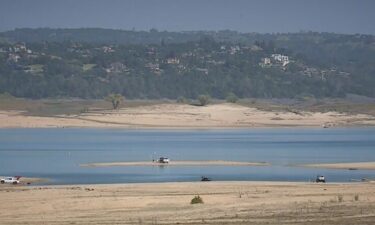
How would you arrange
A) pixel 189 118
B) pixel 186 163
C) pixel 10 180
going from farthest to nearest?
pixel 189 118 < pixel 186 163 < pixel 10 180

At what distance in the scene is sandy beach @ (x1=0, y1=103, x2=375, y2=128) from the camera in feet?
459

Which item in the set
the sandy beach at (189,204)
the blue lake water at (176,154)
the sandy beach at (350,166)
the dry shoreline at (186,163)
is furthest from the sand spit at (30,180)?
the sandy beach at (350,166)

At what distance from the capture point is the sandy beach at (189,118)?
459 ft

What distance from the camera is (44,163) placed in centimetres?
7138

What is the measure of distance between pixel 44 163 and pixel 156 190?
2537 centimetres

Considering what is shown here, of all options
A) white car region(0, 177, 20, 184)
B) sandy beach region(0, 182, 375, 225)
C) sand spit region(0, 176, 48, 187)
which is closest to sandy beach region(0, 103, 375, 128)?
sand spit region(0, 176, 48, 187)

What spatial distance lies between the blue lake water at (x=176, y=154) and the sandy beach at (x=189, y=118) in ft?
41.7

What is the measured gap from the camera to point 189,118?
5709 inches

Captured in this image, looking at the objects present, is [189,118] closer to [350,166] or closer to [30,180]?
[350,166]

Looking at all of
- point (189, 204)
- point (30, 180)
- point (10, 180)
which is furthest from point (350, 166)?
point (189, 204)

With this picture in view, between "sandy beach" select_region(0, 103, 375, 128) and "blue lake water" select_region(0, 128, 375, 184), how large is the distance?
12.7 metres

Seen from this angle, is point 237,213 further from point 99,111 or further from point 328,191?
point 99,111

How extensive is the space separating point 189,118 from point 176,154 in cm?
6411

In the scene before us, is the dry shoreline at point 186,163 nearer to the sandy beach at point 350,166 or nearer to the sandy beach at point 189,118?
the sandy beach at point 350,166
